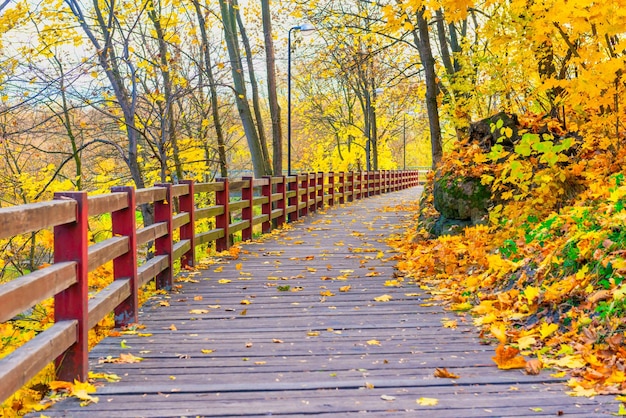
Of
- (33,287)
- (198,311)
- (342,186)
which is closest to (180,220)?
(198,311)

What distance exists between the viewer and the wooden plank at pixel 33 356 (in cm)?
306

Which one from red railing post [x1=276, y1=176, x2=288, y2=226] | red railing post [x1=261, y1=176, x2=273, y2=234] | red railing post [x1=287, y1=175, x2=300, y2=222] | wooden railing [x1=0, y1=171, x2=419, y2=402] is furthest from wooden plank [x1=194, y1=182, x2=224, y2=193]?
red railing post [x1=287, y1=175, x2=300, y2=222]

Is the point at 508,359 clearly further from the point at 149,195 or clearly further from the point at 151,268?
the point at 149,195

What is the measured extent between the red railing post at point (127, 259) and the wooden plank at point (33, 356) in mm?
1569

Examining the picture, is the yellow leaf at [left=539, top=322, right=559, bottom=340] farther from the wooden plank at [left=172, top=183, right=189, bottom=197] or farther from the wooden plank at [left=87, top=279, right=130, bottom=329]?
the wooden plank at [left=172, top=183, right=189, bottom=197]

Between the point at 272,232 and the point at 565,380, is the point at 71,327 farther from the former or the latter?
the point at 272,232

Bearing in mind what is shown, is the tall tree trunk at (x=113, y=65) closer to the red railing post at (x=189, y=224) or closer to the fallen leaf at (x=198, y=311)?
the red railing post at (x=189, y=224)

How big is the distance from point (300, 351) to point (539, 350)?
1.65 metres

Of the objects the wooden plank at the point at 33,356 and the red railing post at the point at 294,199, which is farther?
the red railing post at the point at 294,199

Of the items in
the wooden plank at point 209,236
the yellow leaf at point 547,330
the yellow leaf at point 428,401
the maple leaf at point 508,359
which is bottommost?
the yellow leaf at point 428,401

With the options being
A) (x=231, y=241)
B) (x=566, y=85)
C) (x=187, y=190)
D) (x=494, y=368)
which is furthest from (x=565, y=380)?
(x=231, y=241)

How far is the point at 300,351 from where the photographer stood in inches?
184

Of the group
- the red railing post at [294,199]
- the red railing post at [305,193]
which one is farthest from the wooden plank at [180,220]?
the red railing post at [305,193]

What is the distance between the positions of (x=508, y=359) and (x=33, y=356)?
284 centimetres
